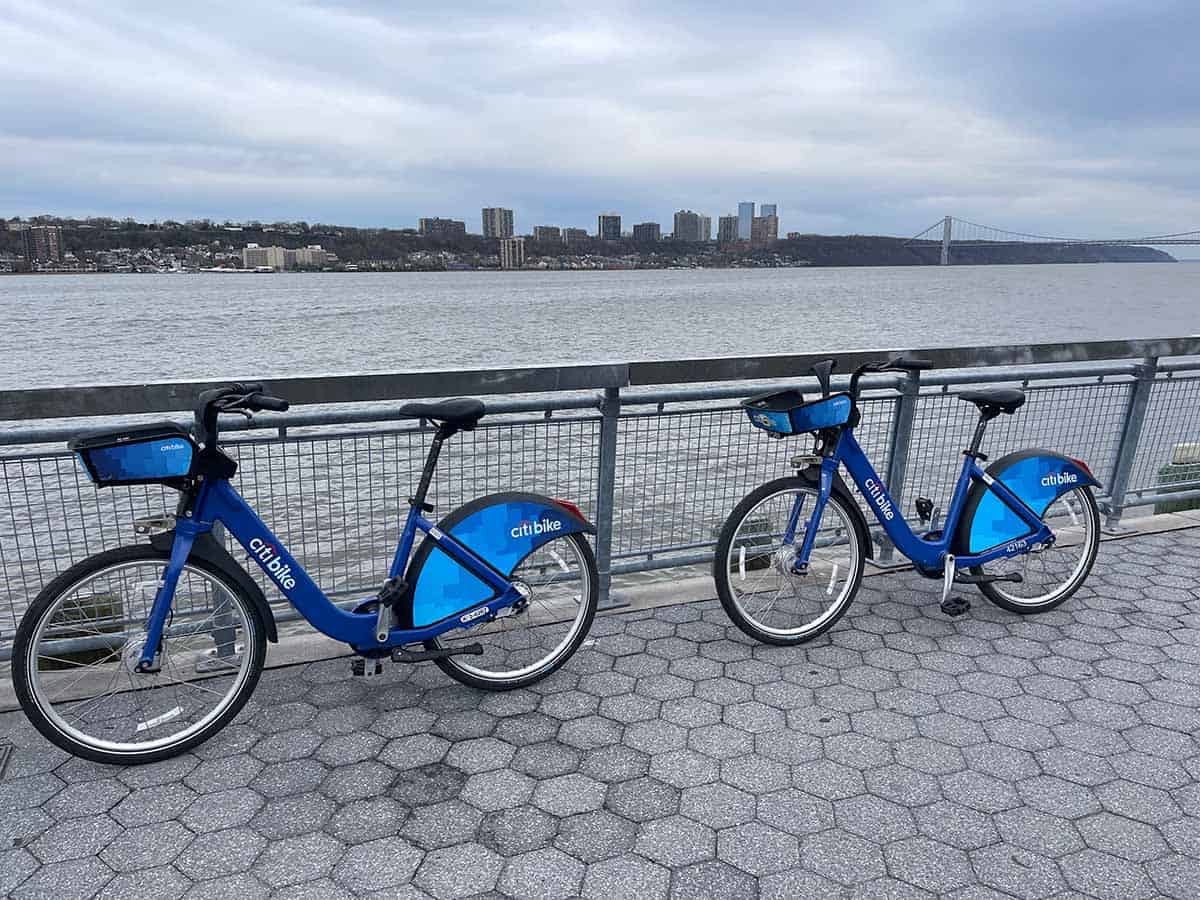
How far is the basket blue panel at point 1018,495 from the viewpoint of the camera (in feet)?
14.0

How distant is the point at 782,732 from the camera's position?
130 inches

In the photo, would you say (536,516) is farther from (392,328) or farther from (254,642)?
(392,328)

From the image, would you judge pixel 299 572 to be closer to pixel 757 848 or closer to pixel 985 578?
pixel 757 848

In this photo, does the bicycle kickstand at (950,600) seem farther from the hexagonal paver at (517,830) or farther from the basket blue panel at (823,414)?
the hexagonal paver at (517,830)

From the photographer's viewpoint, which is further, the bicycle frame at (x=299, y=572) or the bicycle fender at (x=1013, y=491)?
the bicycle fender at (x=1013, y=491)

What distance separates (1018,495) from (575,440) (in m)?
2.09

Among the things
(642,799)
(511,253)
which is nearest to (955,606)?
(642,799)

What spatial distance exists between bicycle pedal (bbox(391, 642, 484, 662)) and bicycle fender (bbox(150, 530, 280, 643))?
468 millimetres

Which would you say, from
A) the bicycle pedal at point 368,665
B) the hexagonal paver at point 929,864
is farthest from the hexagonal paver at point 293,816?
the hexagonal paver at point 929,864

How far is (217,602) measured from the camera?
131 inches

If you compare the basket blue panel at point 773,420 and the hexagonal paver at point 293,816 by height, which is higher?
the basket blue panel at point 773,420

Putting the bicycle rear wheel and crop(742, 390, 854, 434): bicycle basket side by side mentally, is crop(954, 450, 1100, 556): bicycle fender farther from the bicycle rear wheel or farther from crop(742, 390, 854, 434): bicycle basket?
crop(742, 390, 854, 434): bicycle basket

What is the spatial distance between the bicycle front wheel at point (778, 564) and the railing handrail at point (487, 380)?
644 mm

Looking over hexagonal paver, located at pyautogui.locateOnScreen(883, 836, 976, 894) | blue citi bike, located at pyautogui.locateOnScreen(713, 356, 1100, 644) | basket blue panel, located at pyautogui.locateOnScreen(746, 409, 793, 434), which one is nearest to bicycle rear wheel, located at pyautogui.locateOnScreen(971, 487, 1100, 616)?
blue citi bike, located at pyautogui.locateOnScreen(713, 356, 1100, 644)
